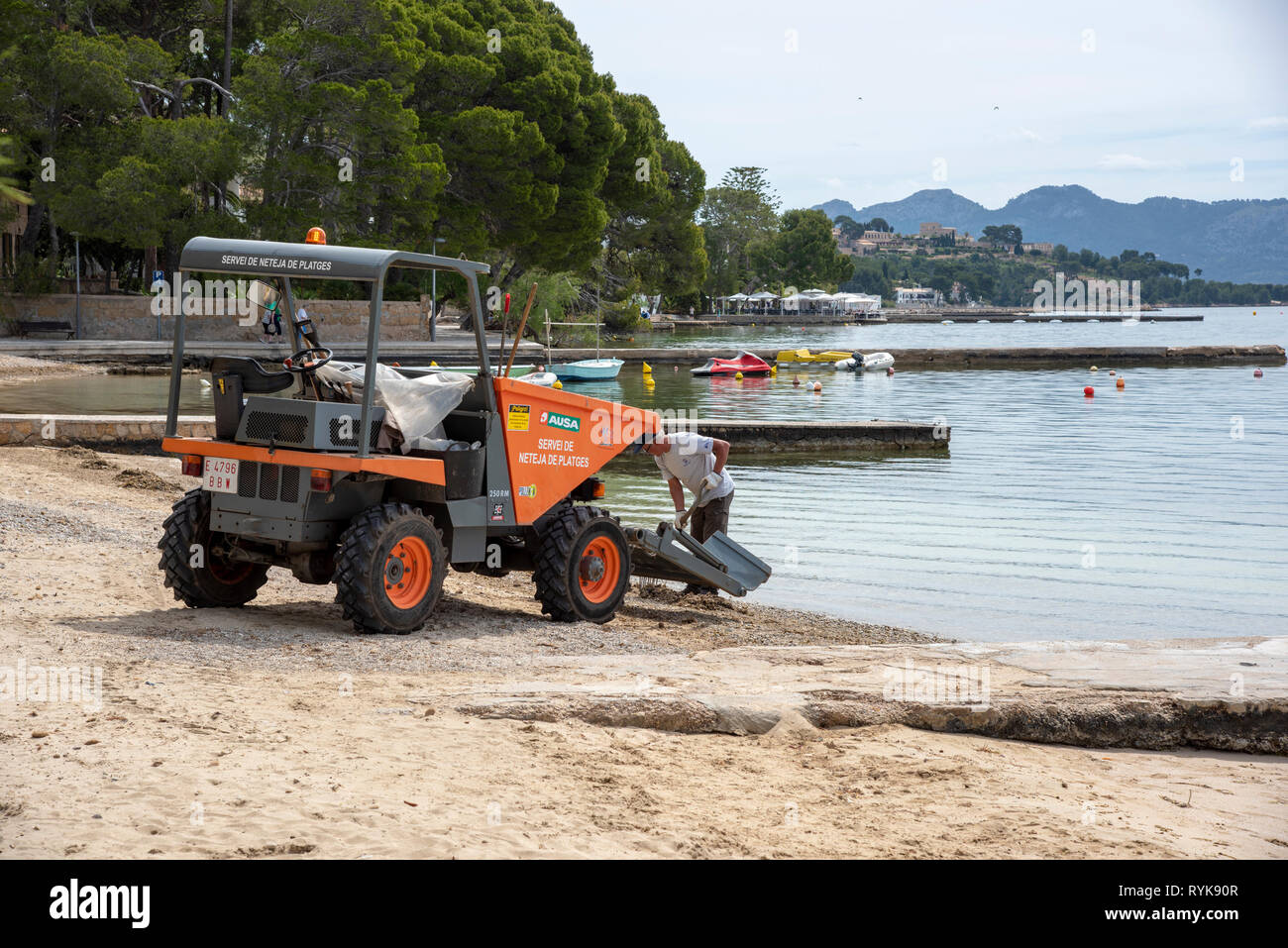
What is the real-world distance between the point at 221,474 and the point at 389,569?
1275 millimetres

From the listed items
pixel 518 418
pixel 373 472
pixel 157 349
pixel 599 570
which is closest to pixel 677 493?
pixel 599 570

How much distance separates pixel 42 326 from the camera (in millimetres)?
42875

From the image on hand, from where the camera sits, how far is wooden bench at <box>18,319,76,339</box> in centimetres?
4269

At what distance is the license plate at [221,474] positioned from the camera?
8.00 meters

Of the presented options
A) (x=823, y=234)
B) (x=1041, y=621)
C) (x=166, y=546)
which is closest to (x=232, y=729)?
(x=166, y=546)

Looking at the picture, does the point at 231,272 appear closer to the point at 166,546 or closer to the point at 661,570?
the point at 166,546

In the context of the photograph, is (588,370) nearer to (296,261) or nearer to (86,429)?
(86,429)

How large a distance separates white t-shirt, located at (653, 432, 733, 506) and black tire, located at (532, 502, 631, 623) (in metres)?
2.10

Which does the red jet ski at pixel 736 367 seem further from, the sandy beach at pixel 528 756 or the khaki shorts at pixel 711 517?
the sandy beach at pixel 528 756

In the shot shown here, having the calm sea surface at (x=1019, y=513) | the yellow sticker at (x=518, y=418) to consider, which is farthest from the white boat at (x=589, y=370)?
the yellow sticker at (x=518, y=418)

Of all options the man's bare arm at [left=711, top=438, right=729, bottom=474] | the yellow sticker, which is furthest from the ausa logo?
the man's bare arm at [left=711, top=438, right=729, bottom=474]

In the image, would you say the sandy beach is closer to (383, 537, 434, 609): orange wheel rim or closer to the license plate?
(383, 537, 434, 609): orange wheel rim
